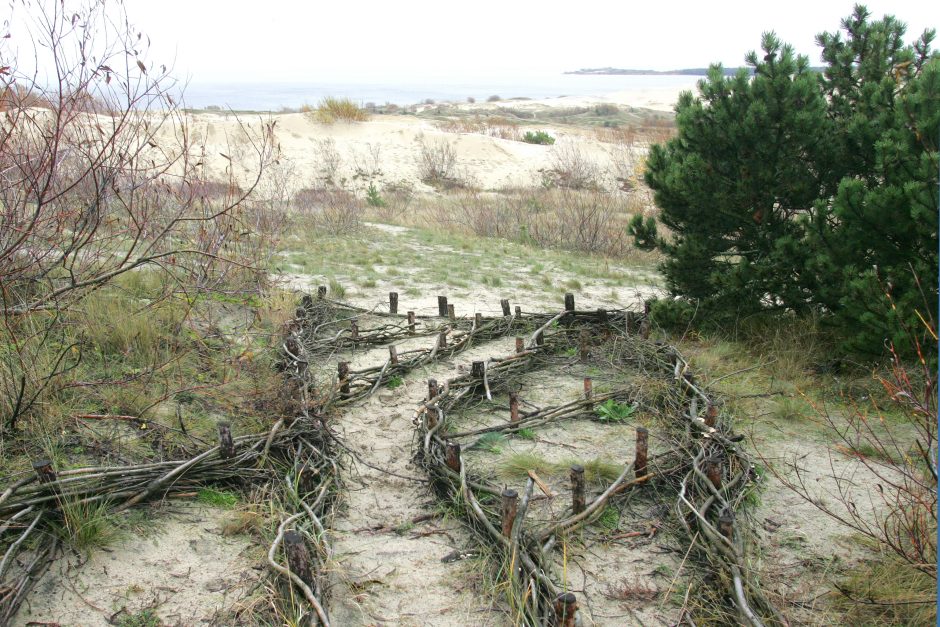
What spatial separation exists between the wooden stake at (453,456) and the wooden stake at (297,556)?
95 cm

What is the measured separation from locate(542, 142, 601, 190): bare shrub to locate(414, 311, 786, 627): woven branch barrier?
687 inches

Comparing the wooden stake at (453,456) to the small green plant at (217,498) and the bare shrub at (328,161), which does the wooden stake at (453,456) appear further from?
the bare shrub at (328,161)

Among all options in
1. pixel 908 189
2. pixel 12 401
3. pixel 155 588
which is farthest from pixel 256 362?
pixel 908 189

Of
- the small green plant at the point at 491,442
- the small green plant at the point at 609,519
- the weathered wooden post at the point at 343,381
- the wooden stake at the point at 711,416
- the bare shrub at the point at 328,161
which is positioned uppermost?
the wooden stake at the point at 711,416

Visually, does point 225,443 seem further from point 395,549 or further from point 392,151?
point 392,151

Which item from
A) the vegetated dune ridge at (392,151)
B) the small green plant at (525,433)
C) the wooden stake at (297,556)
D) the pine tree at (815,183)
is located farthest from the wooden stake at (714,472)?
the vegetated dune ridge at (392,151)

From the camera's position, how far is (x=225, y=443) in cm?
325

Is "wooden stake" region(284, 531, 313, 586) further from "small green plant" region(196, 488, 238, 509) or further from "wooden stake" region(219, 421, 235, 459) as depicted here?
"wooden stake" region(219, 421, 235, 459)

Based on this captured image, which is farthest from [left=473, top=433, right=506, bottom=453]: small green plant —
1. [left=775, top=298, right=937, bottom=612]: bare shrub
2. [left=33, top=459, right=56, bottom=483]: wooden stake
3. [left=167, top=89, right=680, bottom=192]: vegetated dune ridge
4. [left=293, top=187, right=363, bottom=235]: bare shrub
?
[left=167, top=89, right=680, bottom=192]: vegetated dune ridge

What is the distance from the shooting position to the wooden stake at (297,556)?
8.01ft

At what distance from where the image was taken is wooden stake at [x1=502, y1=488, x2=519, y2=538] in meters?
2.77

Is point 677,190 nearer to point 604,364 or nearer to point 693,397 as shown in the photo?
point 604,364

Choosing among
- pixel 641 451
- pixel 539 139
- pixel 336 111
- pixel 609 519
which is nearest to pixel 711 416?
pixel 641 451

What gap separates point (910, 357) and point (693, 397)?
156 centimetres
